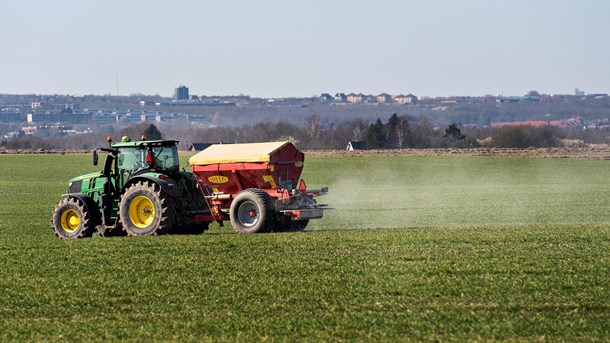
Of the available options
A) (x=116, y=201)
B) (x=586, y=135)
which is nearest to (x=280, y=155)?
(x=116, y=201)

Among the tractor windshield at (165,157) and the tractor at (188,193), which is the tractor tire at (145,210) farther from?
the tractor windshield at (165,157)

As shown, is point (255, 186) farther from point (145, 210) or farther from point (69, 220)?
point (69, 220)

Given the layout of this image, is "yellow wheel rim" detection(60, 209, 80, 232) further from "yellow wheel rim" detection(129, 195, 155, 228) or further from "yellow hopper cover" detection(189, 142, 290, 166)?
"yellow hopper cover" detection(189, 142, 290, 166)

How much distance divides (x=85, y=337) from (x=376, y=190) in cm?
4394

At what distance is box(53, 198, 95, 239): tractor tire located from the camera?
1043 inches

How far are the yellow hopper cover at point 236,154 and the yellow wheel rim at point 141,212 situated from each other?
165 cm

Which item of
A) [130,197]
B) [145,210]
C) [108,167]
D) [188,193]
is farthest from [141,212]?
[108,167]

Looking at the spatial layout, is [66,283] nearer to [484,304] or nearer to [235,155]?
[484,304]

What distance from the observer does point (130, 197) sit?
25719 millimetres

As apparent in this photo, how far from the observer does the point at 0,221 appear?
119 feet

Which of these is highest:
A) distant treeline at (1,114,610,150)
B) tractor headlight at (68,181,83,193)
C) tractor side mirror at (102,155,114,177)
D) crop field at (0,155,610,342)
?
tractor side mirror at (102,155,114,177)

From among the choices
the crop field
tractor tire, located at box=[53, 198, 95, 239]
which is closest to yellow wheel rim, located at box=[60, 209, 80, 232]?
tractor tire, located at box=[53, 198, 95, 239]

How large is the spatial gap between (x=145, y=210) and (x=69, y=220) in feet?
8.25

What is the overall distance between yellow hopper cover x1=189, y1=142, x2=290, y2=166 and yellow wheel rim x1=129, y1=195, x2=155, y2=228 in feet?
5.43
